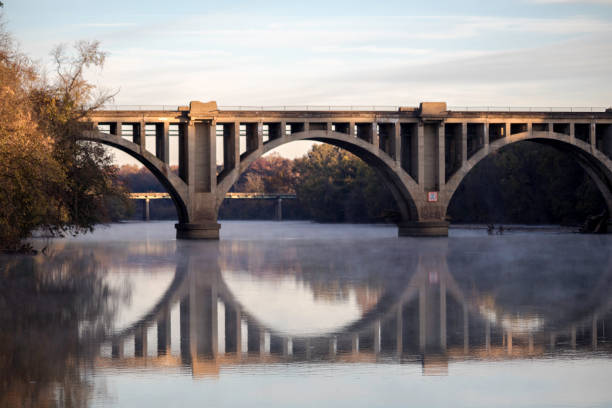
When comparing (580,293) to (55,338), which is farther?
(580,293)

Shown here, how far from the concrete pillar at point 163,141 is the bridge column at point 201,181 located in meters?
1.27

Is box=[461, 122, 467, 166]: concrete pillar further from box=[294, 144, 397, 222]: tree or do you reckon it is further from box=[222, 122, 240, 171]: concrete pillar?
box=[294, 144, 397, 222]: tree

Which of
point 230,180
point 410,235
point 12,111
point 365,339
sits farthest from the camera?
point 410,235

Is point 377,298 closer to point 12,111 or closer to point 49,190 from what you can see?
point 12,111

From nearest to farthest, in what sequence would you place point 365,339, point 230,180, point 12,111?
point 365,339, point 12,111, point 230,180

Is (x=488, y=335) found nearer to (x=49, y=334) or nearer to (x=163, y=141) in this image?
(x=49, y=334)

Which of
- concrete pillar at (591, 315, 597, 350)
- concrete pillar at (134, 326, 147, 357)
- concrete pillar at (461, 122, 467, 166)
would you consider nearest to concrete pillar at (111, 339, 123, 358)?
concrete pillar at (134, 326, 147, 357)

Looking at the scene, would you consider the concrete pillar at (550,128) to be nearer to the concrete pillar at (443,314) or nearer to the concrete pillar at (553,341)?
the concrete pillar at (443,314)

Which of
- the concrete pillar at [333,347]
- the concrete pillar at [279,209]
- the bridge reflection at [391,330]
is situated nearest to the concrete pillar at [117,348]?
the bridge reflection at [391,330]

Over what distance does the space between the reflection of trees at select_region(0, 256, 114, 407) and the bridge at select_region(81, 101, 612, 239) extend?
31249 millimetres

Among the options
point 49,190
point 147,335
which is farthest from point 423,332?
point 49,190

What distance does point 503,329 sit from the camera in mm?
13555

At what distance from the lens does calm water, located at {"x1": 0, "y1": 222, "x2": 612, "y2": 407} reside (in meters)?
9.03

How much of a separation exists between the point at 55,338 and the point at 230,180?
44980 millimetres
